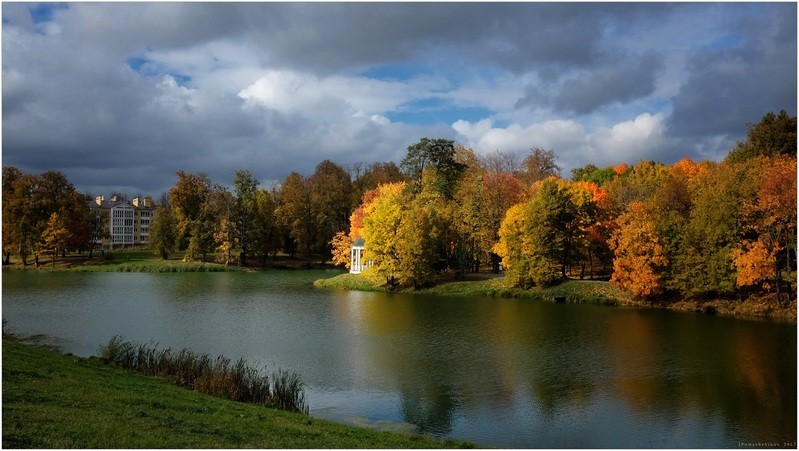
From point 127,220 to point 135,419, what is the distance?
379ft

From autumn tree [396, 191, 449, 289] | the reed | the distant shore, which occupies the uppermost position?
autumn tree [396, 191, 449, 289]

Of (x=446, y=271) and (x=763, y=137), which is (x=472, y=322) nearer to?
(x=446, y=271)

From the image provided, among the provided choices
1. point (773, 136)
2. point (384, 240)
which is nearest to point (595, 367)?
point (384, 240)

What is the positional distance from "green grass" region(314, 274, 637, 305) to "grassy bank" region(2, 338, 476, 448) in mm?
29205

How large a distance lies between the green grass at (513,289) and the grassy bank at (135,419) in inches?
1150

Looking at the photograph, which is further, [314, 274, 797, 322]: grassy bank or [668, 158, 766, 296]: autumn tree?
[668, 158, 766, 296]: autumn tree

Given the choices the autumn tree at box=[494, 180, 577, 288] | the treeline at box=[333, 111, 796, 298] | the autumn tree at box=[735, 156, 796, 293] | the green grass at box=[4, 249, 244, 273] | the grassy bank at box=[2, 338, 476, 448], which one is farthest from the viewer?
the green grass at box=[4, 249, 244, 273]

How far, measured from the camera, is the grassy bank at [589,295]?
33.3m

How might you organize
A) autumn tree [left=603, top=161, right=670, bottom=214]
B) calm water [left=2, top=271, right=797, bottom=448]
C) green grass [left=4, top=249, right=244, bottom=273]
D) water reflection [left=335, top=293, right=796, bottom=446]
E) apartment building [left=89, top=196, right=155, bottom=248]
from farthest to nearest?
apartment building [left=89, top=196, right=155, bottom=248] → green grass [left=4, top=249, right=244, bottom=273] → autumn tree [left=603, top=161, right=670, bottom=214] → water reflection [left=335, top=293, right=796, bottom=446] → calm water [left=2, top=271, right=797, bottom=448]

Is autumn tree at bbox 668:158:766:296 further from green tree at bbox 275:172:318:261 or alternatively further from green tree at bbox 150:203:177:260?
green tree at bbox 150:203:177:260

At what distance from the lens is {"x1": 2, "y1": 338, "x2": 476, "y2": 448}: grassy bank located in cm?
920

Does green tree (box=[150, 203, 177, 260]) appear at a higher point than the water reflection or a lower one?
higher

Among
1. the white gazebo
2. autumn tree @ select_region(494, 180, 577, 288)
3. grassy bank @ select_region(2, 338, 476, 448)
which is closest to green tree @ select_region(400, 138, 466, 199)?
the white gazebo

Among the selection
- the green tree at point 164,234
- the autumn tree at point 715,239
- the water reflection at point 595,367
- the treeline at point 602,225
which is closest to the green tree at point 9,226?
the green tree at point 164,234
